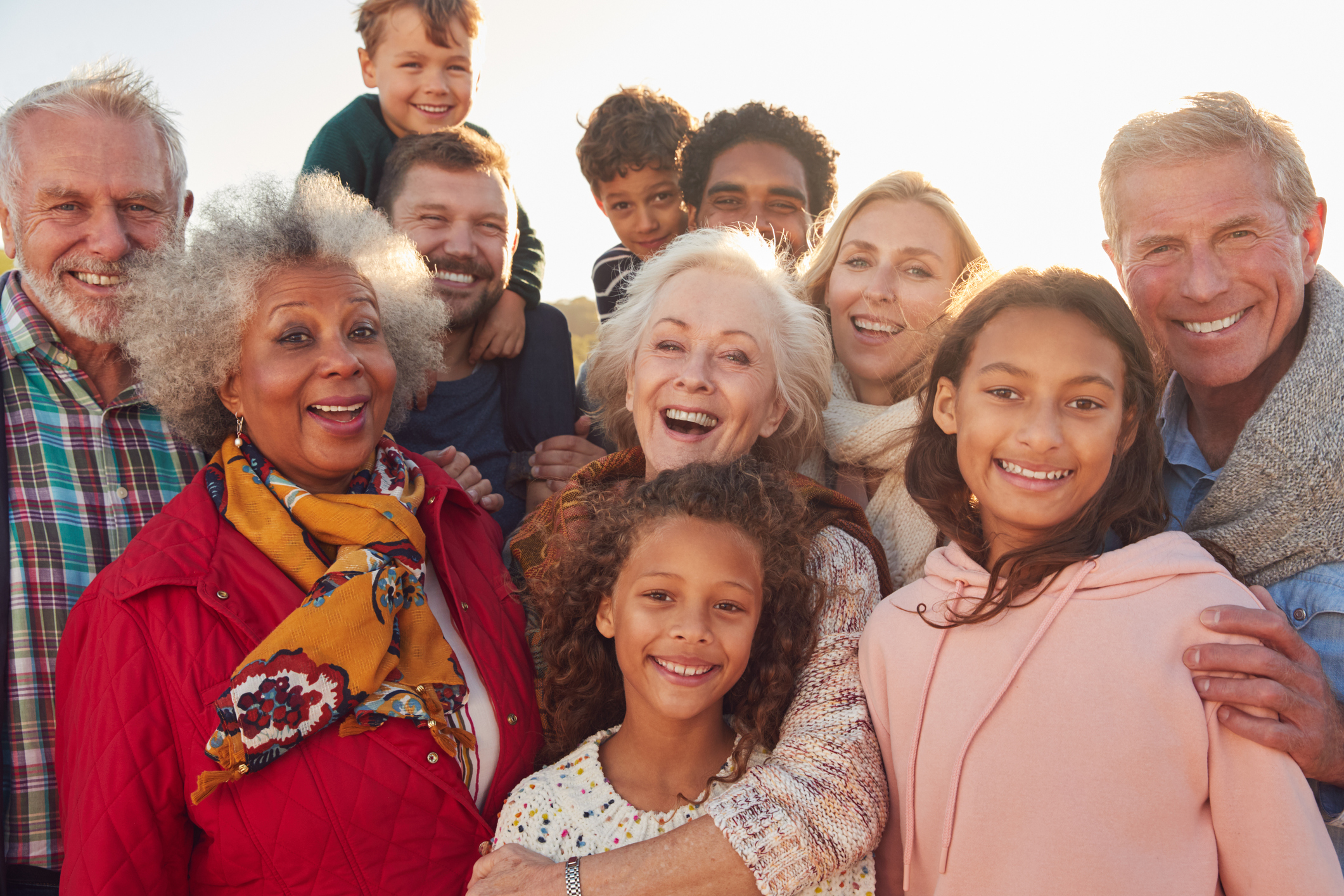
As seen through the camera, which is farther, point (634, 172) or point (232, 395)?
point (634, 172)

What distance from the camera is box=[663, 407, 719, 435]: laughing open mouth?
10.1 feet

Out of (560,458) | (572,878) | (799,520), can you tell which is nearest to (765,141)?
(560,458)

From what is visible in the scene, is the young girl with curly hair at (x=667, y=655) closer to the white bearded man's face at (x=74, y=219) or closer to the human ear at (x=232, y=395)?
the human ear at (x=232, y=395)

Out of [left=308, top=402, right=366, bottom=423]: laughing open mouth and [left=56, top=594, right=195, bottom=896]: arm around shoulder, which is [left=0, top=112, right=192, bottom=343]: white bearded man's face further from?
[left=56, top=594, right=195, bottom=896]: arm around shoulder

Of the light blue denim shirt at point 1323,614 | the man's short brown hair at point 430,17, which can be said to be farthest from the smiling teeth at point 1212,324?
the man's short brown hair at point 430,17

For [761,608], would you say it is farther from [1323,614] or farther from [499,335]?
[499,335]

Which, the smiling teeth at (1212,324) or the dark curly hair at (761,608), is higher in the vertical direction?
the smiling teeth at (1212,324)

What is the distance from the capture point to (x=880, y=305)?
11.6 ft

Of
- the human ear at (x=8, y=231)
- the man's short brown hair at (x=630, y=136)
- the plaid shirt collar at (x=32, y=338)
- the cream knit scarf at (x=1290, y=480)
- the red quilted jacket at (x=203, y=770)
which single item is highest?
the man's short brown hair at (x=630, y=136)

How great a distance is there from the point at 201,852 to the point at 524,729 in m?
0.89

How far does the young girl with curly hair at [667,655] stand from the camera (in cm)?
249

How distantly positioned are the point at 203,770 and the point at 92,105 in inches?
93.0

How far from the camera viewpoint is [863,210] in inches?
146

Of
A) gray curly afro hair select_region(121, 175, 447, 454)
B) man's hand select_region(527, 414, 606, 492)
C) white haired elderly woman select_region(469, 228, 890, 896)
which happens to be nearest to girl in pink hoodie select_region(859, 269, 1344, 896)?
white haired elderly woman select_region(469, 228, 890, 896)
